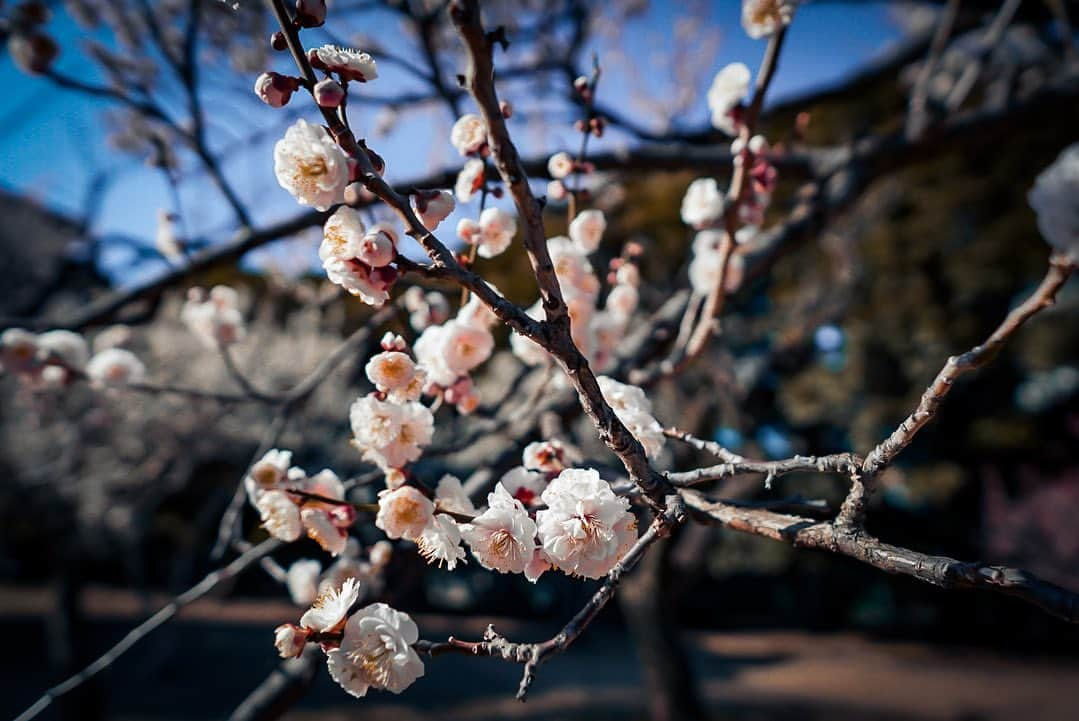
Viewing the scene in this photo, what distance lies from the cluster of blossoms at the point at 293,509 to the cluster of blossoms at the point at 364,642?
0.53ft

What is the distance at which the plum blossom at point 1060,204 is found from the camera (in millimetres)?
456

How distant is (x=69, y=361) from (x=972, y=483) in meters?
7.45

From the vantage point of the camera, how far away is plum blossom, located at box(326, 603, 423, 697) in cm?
59

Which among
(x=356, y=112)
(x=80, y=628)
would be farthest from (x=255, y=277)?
(x=356, y=112)

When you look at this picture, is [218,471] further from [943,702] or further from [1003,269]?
[1003,269]

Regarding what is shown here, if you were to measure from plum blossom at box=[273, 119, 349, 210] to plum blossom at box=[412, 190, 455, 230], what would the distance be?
7 centimetres

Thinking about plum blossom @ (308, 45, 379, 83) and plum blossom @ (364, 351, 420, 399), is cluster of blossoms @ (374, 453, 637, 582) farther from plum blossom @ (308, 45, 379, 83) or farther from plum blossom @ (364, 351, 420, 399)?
plum blossom @ (308, 45, 379, 83)

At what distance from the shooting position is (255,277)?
25.3 feet

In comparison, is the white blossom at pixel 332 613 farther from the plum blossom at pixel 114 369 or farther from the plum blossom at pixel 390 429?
the plum blossom at pixel 114 369

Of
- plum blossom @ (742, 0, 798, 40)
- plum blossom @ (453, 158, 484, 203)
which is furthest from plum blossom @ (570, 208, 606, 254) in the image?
plum blossom @ (742, 0, 798, 40)

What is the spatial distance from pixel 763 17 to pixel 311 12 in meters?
0.71

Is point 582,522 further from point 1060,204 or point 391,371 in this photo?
point 1060,204

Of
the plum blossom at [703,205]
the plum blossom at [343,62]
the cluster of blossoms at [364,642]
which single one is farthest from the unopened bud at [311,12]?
the plum blossom at [703,205]

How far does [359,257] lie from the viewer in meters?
0.56
